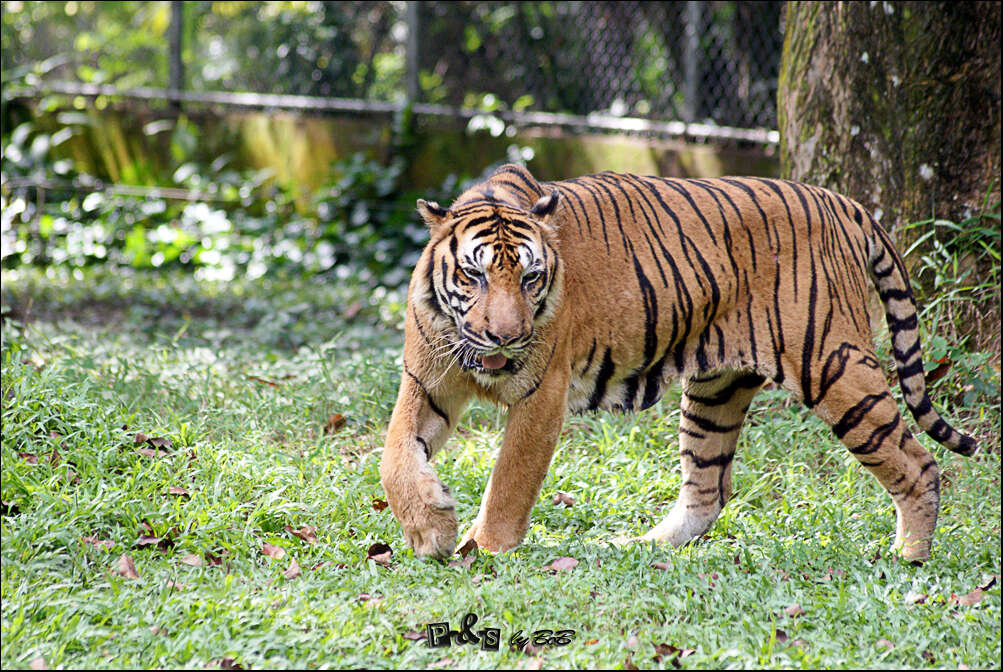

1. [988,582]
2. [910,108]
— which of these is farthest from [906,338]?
[910,108]

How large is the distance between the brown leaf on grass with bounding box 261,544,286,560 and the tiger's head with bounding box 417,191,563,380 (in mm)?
924

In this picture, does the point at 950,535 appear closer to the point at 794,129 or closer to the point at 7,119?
the point at 794,129

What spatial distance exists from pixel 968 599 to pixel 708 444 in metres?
1.22

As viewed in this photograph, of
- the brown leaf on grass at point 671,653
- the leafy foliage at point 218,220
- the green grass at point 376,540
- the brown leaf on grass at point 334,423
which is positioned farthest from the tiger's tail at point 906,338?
the leafy foliage at point 218,220

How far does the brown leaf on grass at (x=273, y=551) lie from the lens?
3.76m

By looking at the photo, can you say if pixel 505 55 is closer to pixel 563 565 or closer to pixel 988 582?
pixel 563 565

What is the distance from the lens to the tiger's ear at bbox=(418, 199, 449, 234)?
3.73 m

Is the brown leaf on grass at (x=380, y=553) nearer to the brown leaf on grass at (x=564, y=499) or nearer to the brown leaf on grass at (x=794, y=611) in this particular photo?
the brown leaf on grass at (x=564, y=499)

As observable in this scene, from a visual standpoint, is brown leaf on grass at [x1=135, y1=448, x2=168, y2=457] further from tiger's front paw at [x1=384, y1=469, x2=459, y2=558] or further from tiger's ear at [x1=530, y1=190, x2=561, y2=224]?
tiger's ear at [x1=530, y1=190, x2=561, y2=224]

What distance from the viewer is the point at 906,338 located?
13.7 ft

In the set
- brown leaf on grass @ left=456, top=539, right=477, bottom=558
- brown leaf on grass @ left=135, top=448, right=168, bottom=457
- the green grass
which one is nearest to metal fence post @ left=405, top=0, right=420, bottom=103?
the green grass

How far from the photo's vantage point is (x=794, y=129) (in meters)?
5.81

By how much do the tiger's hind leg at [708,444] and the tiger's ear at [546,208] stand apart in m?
1.06

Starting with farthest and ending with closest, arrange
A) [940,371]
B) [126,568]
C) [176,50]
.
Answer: [176,50], [940,371], [126,568]
